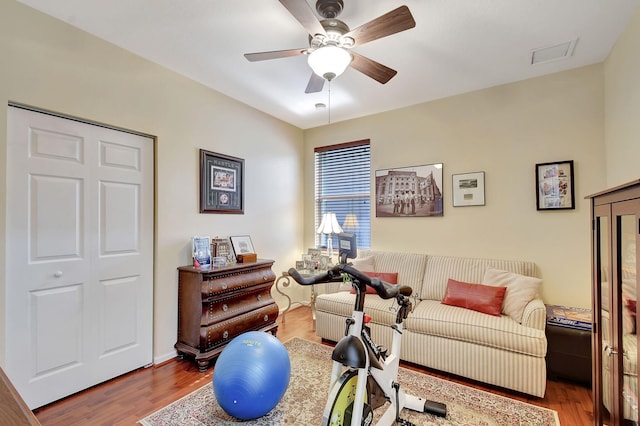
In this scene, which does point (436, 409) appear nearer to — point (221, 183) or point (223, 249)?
point (223, 249)

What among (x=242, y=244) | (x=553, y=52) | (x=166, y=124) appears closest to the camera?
(x=553, y=52)

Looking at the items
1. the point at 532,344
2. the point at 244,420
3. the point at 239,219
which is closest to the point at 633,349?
the point at 532,344

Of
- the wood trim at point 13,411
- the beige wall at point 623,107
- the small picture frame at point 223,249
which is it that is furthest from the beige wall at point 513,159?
the wood trim at point 13,411

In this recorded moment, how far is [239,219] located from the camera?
3645 millimetres

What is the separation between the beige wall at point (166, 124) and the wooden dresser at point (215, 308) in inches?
6.7

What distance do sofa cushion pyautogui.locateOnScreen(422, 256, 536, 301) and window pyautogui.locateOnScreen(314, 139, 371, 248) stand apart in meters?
1.03

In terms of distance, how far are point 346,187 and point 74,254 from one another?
318 cm

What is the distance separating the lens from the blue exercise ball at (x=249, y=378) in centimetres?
182

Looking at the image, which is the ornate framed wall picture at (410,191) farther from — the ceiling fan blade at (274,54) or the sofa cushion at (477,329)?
the ceiling fan blade at (274,54)

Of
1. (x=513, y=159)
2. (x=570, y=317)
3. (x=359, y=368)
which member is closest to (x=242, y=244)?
(x=359, y=368)

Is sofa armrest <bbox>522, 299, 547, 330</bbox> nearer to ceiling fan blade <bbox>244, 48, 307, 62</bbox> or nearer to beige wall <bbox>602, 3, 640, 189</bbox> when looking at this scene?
beige wall <bbox>602, 3, 640, 189</bbox>

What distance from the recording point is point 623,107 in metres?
2.32

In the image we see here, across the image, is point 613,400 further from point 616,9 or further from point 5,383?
point 616,9

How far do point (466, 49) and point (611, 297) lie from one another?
2.09 meters
